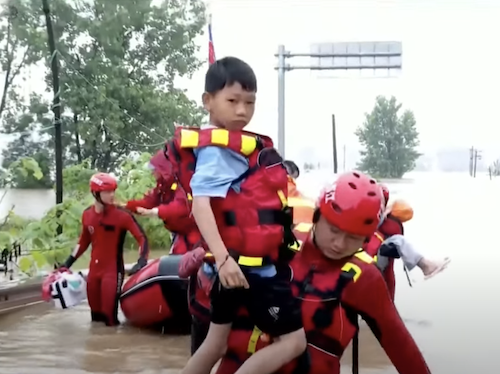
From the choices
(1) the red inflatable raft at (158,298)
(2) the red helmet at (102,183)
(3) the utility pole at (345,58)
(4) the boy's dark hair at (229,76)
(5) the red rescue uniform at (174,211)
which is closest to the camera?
(4) the boy's dark hair at (229,76)

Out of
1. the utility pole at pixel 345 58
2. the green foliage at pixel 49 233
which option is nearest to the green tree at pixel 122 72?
the green foliage at pixel 49 233

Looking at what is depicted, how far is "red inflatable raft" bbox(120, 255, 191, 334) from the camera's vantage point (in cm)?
550

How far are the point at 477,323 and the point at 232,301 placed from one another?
453 cm

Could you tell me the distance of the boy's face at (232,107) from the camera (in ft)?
7.30

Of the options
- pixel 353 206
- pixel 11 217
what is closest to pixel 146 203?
pixel 11 217

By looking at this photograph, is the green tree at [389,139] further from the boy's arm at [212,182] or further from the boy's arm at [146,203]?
the boy's arm at [212,182]

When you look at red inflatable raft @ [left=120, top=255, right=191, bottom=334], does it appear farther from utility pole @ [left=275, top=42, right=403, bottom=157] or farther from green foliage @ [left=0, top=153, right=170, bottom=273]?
utility pole @ [left=275, top=42, right=403, bottom=157]

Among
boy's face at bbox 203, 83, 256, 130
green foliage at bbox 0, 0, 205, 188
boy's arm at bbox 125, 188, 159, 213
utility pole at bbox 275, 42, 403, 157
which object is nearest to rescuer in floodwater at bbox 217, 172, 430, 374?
boy's face at bbox 203, 83, 256, 130

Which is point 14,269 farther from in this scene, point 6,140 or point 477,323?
point 477,323

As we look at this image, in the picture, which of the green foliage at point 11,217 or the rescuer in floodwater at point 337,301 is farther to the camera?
the green foliage at point 11,217

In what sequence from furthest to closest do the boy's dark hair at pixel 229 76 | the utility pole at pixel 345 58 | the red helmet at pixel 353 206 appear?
the utility pole at pixel 345 58, the boy's dark hair at pixel 229 76, the red helmet at pixel 353 206

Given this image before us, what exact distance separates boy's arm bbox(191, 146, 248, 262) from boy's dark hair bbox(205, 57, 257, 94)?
0.68ft

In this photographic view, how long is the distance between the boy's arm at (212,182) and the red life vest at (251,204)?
2cm

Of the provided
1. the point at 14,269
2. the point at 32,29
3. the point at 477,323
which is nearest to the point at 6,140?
the point at 32,29
